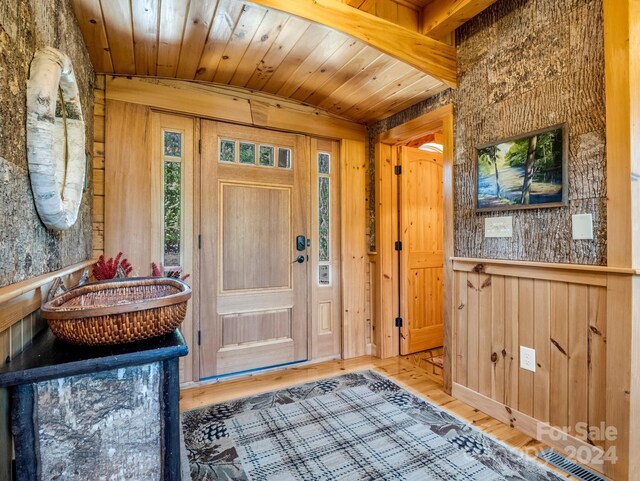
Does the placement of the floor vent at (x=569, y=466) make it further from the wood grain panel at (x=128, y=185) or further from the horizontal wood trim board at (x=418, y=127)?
the wood grain panel at (x=128, y=185)

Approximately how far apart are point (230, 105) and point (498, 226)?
2.10 metres

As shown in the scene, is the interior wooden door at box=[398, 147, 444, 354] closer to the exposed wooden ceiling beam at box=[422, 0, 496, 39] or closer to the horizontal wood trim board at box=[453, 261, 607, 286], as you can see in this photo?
the horizontal wood trim board at box=[453, 261, 607, 286]

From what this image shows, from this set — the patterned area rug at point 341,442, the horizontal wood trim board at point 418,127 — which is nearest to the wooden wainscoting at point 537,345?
the patterned area rug at point 341,442

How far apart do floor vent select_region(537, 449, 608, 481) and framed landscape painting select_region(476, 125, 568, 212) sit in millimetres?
1284

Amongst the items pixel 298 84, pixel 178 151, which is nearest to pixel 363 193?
pixel 298 84

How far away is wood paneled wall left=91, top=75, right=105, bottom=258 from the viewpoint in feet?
6.68

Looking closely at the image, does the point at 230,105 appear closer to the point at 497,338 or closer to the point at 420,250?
the point at 420,250

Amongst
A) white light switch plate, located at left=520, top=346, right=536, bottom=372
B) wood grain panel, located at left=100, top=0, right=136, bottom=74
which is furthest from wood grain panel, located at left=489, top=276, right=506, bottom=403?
wood grain panel, located at left=100, top=0, right=136, bottom=74

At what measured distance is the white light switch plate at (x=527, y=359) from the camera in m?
1.78

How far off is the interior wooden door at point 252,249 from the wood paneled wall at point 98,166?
63cm

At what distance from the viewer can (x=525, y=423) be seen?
180 centimetres

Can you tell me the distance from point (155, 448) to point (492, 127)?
229cm

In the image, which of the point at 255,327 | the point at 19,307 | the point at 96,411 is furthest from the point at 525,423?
the point at 19,307

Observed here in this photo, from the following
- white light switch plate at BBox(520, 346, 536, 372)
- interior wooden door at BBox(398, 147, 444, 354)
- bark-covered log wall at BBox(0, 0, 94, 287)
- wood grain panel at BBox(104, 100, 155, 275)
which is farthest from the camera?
interior wooden door at BBox(398, 147, 444, 354)
